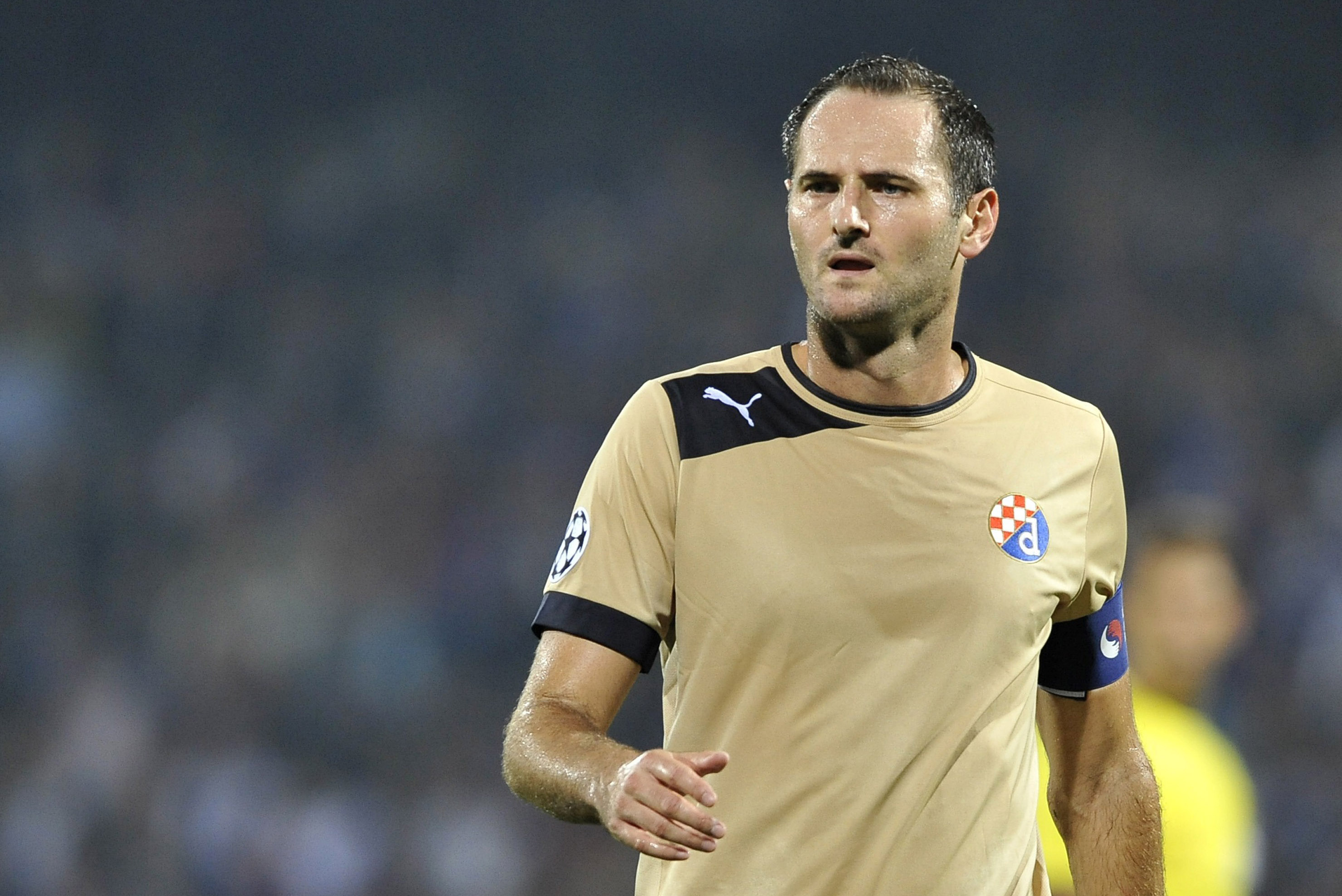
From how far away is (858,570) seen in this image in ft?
6.00

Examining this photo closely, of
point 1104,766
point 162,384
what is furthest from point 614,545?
point 162,384

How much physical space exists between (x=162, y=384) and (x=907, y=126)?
11.8ft

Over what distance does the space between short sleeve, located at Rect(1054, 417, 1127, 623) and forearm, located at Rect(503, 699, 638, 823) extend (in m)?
0.76

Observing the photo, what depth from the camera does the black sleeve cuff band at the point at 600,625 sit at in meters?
1.79

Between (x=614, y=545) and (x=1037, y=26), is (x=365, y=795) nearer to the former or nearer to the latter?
(x=614, y=545)

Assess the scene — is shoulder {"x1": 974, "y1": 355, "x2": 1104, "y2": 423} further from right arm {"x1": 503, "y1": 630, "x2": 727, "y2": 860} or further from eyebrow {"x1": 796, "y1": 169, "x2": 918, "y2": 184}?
right arm {"x1": 503, "y1": 630, "x2": 727, "y2": 860}

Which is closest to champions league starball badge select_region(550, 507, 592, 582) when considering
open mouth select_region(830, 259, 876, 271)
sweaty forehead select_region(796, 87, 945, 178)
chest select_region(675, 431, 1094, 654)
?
chest select_region(675, 431, 1094, 654)

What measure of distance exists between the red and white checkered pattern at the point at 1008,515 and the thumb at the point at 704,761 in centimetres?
64

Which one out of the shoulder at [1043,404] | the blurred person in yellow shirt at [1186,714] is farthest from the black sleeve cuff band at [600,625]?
the blurred person in yellow shirt at [1186,714]

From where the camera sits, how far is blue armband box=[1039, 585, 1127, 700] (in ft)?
6.91

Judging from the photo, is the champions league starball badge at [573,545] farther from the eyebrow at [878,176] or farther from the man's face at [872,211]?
the eyebrow at [878,176]

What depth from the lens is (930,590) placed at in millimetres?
1848

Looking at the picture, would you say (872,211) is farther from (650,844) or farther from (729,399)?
(650,844)

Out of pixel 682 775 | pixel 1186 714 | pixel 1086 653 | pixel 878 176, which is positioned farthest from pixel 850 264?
pixel 1186 714
